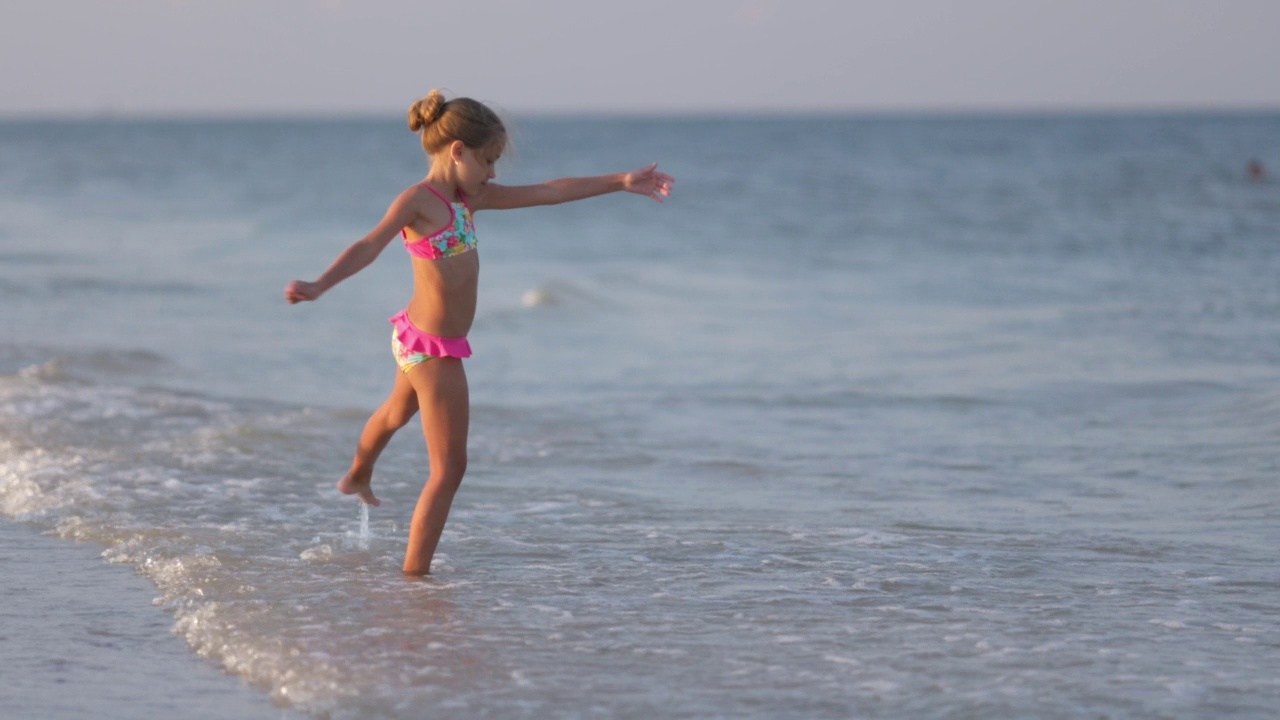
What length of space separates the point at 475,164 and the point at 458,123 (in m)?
0.15

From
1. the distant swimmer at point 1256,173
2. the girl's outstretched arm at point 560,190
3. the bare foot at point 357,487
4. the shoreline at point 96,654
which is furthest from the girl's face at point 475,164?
the distant swimmer at point 1256,173

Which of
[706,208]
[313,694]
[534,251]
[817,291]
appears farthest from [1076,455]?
[706,208]

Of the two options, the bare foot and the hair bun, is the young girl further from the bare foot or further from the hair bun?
the bare foot

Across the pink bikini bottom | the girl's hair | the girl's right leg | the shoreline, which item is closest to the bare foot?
the girl's right leg

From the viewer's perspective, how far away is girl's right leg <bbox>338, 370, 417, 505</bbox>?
4.84 metres

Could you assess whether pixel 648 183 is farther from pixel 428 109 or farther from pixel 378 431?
pixel 378 431

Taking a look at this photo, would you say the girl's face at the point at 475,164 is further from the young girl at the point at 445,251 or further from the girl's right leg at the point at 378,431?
the girl's right leg at the point at 378,431

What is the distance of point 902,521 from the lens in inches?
236

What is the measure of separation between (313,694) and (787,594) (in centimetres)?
175

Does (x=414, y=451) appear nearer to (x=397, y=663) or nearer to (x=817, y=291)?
(x=397, y=663)

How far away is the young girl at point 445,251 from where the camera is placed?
15.0ft

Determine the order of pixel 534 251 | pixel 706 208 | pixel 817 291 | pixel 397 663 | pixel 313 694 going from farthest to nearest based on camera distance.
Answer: pixel 706 208, pixel 534 251, pixel 817 291, pixel 397 663, pixel 313 694

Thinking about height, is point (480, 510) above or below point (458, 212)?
below

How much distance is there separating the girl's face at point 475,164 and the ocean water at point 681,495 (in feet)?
0.39
